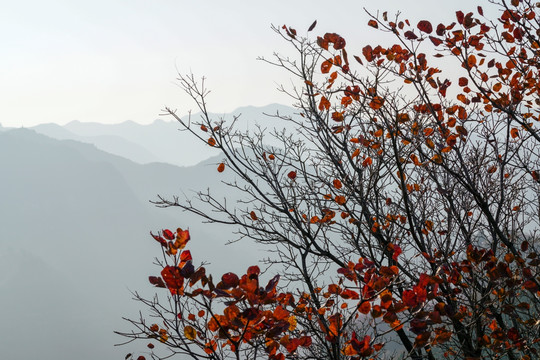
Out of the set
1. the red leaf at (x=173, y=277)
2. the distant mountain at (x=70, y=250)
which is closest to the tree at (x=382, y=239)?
the red leaf at (x=173, y=277)

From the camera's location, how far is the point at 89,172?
15888 cm

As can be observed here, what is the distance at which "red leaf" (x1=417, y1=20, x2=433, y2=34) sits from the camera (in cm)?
457

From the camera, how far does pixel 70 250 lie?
123312mm

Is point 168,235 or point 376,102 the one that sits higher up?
point 376,102

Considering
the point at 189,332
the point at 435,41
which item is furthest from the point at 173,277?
the point at 435,41

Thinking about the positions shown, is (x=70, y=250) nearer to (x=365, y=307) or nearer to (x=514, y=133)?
(x=514, y=133)

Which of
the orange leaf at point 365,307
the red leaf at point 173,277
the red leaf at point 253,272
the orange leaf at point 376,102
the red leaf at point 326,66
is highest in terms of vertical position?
the red leaf at point 326,66

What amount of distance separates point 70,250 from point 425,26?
13231 cm

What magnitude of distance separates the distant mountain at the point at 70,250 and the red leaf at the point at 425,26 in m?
59.1

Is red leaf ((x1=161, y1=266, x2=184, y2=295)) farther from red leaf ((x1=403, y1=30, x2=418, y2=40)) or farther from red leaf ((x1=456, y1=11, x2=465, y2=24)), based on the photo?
red leaf ((x1=456, y1=11, x2=465, y2=24))

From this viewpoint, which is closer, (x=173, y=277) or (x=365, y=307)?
(x=173, y=277)

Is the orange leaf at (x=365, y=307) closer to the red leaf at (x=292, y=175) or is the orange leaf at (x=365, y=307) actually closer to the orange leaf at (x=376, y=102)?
the orange leaf at (x=376, y=102)

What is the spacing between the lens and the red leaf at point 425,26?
4.57m

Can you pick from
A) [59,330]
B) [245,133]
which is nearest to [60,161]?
[59,330]
